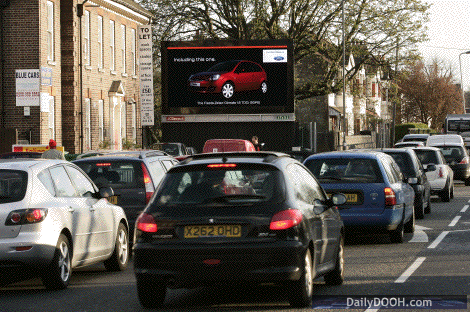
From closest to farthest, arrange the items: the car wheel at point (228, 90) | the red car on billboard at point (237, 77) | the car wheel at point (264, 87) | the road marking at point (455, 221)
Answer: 1. the road marking at point (455, 221)
2. the car wheel at point (228, 90)
3. the red car on billboard at point (237, 77)
4. the car wheel at point (264, 87)

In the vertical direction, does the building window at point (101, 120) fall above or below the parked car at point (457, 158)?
above

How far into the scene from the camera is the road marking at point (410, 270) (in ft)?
34.1

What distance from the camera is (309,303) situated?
8461 millimetres

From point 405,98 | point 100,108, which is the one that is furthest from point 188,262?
point 405,98

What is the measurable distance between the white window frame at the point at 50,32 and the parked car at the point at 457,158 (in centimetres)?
1503

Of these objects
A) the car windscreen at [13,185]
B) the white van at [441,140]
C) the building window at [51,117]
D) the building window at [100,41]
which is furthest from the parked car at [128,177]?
the building window at [100,41]

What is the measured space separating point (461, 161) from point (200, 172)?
26512 millimetres

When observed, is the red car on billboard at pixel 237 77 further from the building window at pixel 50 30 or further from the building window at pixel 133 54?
the building window at pixel 50 30

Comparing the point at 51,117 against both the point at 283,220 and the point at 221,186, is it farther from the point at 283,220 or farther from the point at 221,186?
the point at 283,220

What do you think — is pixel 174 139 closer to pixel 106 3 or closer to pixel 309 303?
pixel 106 3

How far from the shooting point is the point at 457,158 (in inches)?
1318

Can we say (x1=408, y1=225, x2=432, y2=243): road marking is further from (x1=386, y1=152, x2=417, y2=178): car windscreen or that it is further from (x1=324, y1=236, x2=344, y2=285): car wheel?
(x1=324, y1=236, x2=344, y2=285): car wheel

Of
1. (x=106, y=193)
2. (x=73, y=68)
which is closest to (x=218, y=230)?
(x=106, y=193)

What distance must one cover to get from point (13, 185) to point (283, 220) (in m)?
3.44
